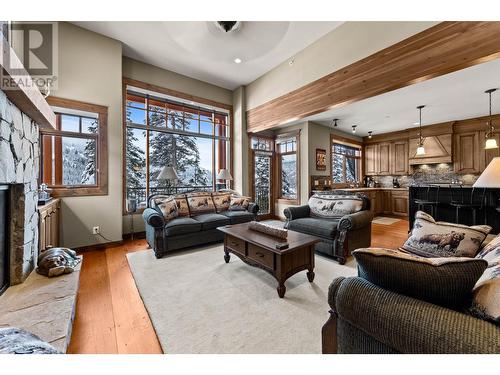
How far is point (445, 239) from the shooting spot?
5.24 ft

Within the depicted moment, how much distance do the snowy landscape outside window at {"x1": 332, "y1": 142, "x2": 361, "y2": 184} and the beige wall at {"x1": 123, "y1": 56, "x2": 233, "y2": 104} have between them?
3.71 m

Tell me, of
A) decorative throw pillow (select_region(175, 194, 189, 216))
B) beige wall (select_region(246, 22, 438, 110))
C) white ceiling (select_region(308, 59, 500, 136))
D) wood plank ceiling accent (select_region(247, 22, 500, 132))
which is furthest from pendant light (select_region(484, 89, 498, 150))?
decorative throw pillow (select_region(175, 194, 189, 216))

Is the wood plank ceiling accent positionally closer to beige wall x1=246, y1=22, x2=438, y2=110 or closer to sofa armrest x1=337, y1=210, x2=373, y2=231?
beige wall x1=246, y1=22, x2=438, y2=110

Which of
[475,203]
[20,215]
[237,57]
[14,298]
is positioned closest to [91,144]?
[20,215]

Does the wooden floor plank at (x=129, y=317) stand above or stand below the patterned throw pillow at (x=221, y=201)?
below

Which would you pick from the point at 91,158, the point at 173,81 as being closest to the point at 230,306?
the point at 91,158

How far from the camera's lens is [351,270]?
2721 millimetres

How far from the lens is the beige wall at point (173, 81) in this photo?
4258 mm

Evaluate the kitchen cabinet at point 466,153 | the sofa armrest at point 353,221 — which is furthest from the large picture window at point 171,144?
the kitchen cabinet at point 466,153

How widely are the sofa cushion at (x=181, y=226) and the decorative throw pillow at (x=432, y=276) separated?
2.93 meters

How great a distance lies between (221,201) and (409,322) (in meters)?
3.90

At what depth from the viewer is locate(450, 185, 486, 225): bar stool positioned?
316 cm

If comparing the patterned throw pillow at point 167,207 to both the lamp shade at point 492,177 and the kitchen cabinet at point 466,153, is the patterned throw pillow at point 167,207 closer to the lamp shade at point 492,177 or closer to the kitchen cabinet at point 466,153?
the lamp shade at point 492,177

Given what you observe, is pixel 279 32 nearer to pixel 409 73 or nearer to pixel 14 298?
pixel 409 73
